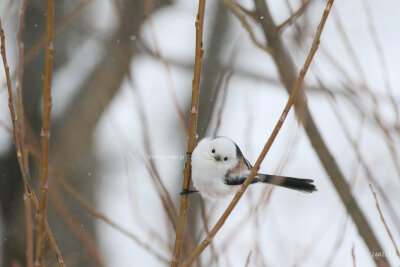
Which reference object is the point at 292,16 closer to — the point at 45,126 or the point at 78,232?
the point at 45,126

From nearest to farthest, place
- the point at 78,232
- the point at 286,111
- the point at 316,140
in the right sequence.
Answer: the point at 286,111, the point at 316,140, the point at 78,232

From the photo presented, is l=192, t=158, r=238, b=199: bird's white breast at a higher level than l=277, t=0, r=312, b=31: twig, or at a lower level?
lower

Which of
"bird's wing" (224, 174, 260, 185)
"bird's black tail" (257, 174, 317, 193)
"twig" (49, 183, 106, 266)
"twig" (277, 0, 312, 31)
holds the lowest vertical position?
"twig" (49, 183, 106, 266)

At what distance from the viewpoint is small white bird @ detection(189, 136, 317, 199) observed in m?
1.52

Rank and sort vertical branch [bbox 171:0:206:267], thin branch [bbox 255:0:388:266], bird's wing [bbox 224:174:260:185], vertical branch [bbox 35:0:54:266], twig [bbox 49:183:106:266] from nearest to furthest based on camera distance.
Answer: vertical branch [bbox 35:0:54:266]
vertical branch [bbox 171:0:206:267]
thin branch [bbox 255:0:388:266]
twig [bbox 49:183:106:266]
bird's wing [bbox 224:174:260:185]

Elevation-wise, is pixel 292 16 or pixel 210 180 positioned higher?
pixel 292 16

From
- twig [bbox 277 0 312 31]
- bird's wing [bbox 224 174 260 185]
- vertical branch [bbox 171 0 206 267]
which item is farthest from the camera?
bird's wing [bbox 224 174 260 185]

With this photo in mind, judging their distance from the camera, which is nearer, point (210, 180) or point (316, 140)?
point (316, 140)

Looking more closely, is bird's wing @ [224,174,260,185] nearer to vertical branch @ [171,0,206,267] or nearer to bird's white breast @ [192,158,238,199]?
bird's white breast @ [192,158,238,199]

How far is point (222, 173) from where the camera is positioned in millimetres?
1592

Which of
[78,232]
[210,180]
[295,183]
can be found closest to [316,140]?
[295,183]

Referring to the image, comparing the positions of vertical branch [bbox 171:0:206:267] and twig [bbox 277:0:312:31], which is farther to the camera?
twig [bbox 277:0:312:31]

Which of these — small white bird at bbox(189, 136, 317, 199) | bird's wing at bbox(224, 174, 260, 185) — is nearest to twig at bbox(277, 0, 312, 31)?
small white bird at bbox(189, 136, 317, 199)

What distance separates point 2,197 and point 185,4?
1578mm
